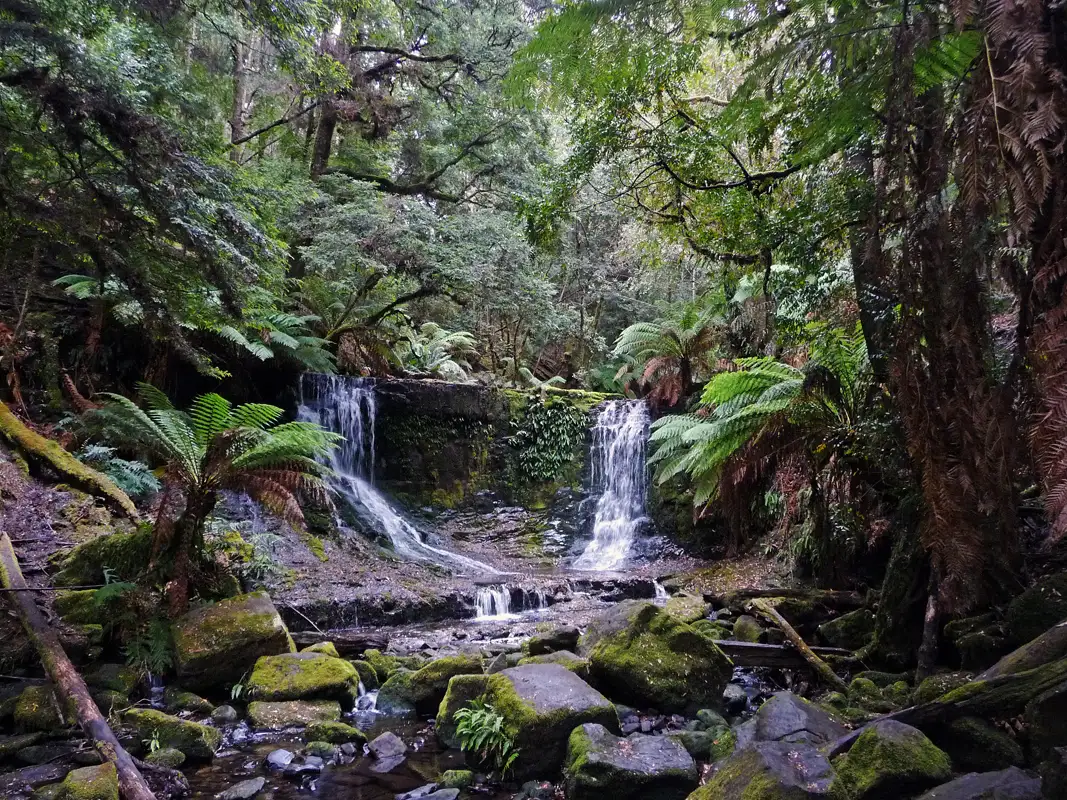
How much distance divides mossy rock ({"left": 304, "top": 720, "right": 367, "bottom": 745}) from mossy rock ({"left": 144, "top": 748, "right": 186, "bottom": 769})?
0.71m

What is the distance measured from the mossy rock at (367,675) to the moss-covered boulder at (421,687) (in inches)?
11.3

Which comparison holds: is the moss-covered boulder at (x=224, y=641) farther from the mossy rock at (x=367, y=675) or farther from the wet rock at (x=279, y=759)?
the wet rock at (x=279, y=759)

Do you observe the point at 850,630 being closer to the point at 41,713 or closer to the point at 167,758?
the point at 167,758

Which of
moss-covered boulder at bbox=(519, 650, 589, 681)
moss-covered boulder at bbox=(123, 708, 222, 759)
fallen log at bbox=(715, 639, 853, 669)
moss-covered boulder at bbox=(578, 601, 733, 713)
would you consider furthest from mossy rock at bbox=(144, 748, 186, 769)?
fallen log at bbox=(715, 639, 853, 669)

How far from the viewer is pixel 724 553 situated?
9797mm

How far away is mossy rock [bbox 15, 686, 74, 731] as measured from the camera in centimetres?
370

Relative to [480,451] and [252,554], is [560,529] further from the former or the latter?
[252,554]

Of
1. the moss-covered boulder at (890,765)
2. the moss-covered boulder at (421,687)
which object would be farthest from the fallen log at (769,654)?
the moss-covered boulder at (890,765)

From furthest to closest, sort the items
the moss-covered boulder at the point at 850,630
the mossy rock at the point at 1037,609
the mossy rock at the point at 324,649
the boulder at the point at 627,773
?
1. the mossy rock at the point at 324,649
2. the moss-covered boulder at the point at 850,630
3. the mossy rock at the point at 1037,609
4. the boulder at the point at 627,773

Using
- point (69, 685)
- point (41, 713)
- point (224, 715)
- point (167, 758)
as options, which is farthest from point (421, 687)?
point (41, 713)

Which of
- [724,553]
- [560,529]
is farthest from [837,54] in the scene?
[560,529]

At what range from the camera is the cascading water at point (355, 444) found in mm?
10547

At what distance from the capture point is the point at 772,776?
8.33 ft

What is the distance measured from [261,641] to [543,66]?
4367 mm
